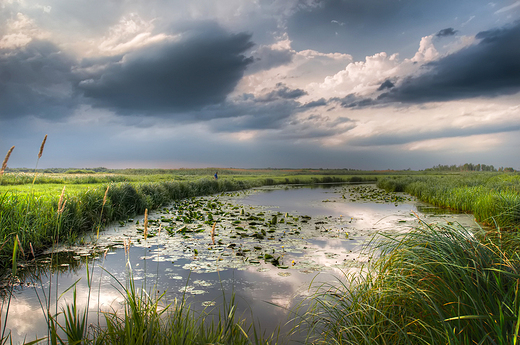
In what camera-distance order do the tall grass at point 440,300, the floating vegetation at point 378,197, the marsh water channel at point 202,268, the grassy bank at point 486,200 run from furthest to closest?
the floating vegetation at point 378,197 < the grassy bank at point 486,200 < the marsh water channel at point 202,268 < the tall grass at point 440,300

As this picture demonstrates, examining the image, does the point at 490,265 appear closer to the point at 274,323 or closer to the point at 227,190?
the point at 274,323

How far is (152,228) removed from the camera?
922 centimetres

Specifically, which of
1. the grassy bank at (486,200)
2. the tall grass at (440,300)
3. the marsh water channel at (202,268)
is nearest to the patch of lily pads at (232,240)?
the marsh water channel at (202,268)

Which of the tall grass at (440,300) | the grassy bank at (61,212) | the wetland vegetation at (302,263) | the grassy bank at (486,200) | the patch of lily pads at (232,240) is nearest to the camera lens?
the tall grass at (440,300)

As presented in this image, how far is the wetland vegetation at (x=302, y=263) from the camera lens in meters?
Answer: 2.63

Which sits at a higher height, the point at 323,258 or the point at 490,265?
the point at 490,265

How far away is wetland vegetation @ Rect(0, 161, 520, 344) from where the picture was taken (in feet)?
8.63

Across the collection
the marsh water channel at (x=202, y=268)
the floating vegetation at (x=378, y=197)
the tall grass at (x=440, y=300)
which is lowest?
the floating vegetation at (x=378, y=197)

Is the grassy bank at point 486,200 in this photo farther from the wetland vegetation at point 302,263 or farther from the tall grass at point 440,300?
the tall grass at point 440,300

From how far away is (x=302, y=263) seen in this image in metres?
6.13

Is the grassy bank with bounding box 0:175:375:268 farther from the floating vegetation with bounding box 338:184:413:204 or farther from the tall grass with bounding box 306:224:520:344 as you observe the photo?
the floating vegetation with bounding box 338:184:413:204

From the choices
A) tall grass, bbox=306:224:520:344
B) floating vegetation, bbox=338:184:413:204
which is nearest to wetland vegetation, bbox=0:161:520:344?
tall grass, bbox=306:224:520:344

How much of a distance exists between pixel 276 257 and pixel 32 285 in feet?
15.6

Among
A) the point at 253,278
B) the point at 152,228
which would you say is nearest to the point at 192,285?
the point at 253,278
